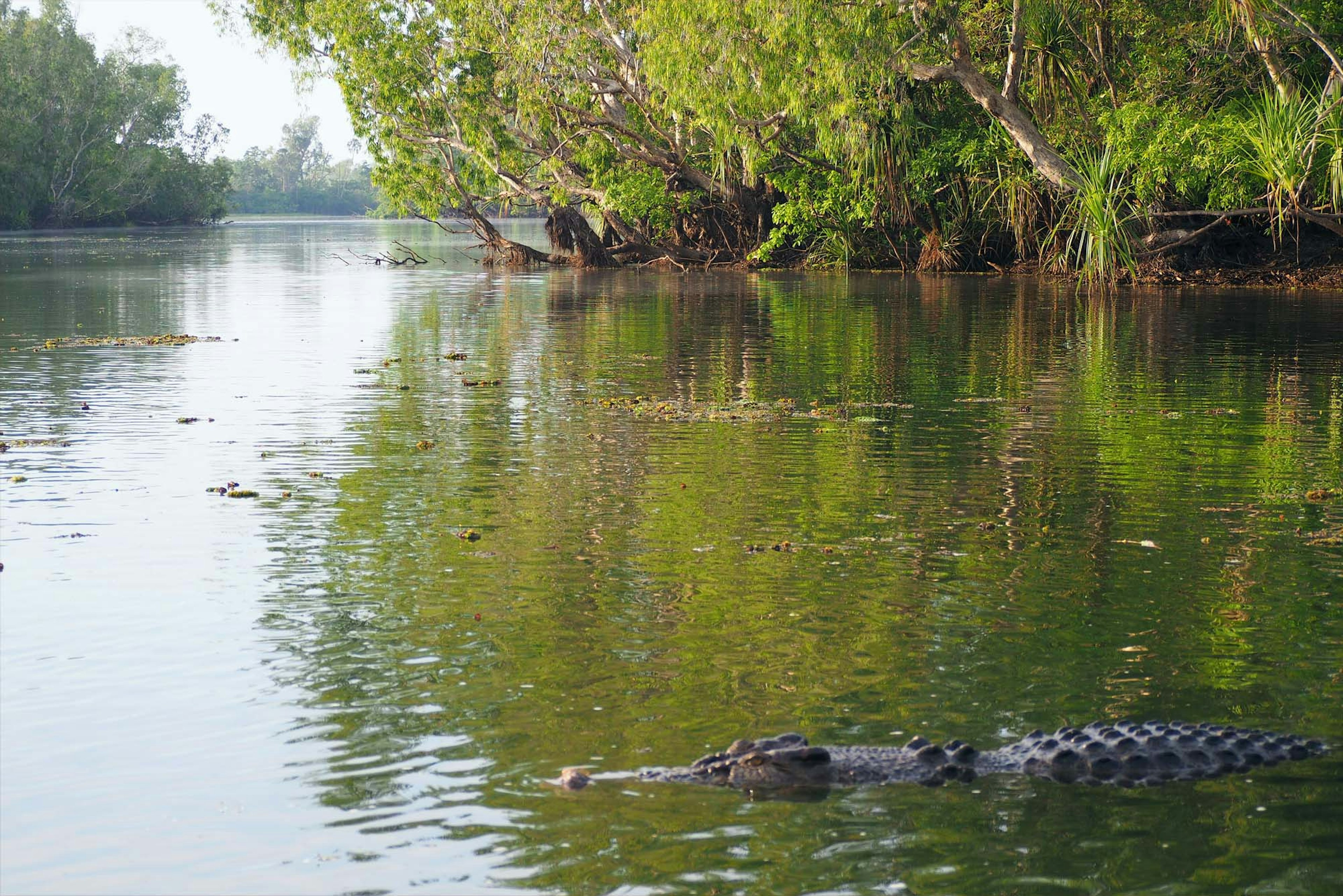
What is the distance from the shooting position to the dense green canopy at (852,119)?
25.3 meters

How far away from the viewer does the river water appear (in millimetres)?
4332

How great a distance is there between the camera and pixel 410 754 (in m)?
5.01

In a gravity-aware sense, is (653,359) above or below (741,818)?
above

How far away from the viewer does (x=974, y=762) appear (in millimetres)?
4852

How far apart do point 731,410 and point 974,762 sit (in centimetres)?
811

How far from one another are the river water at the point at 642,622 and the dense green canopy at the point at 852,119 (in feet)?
39.1

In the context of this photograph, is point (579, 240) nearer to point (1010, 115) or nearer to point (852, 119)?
point (852, 119)

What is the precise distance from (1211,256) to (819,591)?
26350 mm

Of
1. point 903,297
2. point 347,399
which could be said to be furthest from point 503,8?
point 347,399

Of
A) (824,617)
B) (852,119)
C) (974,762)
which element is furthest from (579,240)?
(974,762)

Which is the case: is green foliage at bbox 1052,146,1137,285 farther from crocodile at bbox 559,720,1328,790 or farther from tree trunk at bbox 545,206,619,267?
crocodile at bbox 559,720,1328,790

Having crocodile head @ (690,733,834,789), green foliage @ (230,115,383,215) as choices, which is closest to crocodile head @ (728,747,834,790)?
crocodile head @ (690,733,834,789)

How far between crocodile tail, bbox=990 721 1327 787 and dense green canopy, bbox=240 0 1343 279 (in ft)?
66.6

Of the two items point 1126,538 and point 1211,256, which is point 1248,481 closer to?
point 1126,538
